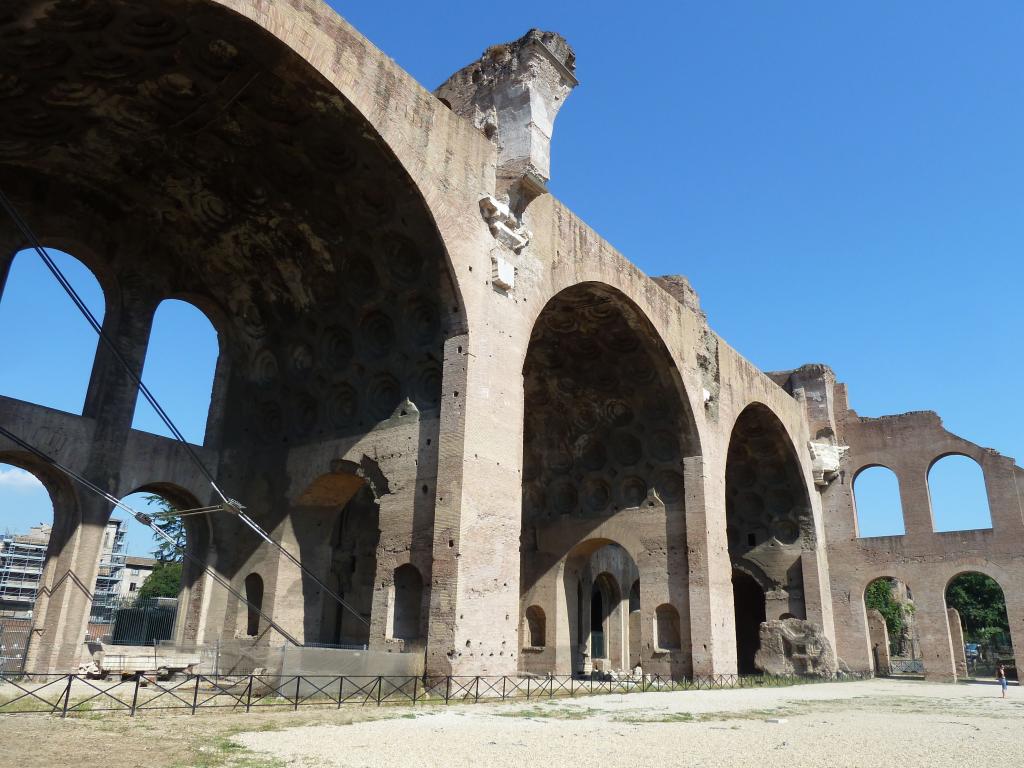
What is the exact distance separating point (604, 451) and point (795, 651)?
7.48 m

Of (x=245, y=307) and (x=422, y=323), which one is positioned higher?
(x=245, y=307)

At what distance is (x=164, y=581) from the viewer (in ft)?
128

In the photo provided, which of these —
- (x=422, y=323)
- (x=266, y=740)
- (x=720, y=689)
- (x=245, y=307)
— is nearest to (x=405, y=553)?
(x=422, y=323)

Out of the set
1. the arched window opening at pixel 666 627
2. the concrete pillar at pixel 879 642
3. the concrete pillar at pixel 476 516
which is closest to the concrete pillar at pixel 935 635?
the concrete pillar at pixel 879 642

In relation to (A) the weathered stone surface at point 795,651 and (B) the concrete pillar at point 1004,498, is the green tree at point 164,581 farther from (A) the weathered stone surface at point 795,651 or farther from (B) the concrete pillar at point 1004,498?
(B) the concrete pillar at point 1004,498

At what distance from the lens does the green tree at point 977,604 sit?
43.0m

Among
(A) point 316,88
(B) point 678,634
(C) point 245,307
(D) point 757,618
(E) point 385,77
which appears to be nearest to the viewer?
(A) point 316,88

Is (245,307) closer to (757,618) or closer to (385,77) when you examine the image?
(385,77)

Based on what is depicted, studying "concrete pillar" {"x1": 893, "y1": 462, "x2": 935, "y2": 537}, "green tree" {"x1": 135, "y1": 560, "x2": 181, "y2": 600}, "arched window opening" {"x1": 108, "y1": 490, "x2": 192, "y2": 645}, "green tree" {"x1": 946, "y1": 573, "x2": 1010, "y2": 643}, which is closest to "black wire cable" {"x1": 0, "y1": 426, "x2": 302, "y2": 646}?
"arched window opening" {"x1": 108, "y1": 490, "x2": 192, "y2": 645}

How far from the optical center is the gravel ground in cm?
632

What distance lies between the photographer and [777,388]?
23.6m

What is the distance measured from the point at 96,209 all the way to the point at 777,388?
17.9 meters

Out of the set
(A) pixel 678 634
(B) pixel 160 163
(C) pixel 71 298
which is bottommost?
(A) pixel 678 634

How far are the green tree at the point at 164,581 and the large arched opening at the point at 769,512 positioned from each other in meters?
26.9
